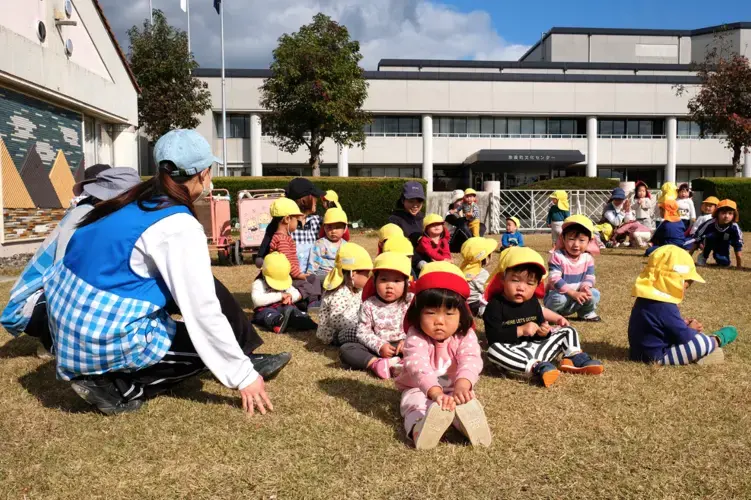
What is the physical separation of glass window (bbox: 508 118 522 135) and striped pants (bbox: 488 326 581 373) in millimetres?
37892

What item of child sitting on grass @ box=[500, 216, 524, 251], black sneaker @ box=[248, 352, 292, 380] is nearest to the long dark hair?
black sneaker @ box=[248, 352, 292, 380]

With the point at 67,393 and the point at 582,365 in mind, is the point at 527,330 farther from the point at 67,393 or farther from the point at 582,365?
the point at 67,393

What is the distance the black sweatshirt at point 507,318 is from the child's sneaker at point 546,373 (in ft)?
1.09

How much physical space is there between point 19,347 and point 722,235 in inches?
434

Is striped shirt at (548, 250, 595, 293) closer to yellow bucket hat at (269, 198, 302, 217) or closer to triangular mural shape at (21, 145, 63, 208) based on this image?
yellow bucket hat at (269, 198, 302, 217)

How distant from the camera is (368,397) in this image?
4113mm

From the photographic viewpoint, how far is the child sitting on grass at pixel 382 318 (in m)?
4.76

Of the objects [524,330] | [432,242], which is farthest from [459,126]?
[524,330]

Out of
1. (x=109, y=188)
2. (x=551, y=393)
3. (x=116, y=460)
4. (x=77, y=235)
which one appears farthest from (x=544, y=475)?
(x=109, y=188)

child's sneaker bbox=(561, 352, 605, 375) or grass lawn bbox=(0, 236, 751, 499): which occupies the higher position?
child's sneaker bbox=(561, 352, 605, 375)

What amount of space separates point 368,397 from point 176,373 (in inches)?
48.3

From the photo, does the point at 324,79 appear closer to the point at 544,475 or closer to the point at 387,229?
the point at 387,229

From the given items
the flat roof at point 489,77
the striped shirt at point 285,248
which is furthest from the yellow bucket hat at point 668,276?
the flat roof at point 489,77

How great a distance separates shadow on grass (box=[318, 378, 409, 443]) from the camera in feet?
12.1
